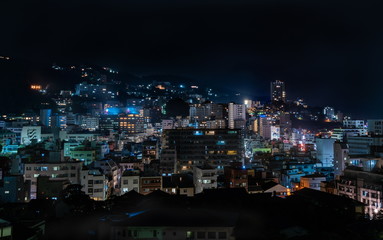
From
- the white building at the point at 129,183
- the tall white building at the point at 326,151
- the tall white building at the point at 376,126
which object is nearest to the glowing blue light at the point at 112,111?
the tall white building at the point at 326,151

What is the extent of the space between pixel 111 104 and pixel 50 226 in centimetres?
6984

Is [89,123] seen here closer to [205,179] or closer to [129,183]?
[129,183]

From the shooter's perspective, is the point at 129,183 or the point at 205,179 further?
the point at 205,179

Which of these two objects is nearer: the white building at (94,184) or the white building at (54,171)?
the white building at (94,184)

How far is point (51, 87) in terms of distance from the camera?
80.5m

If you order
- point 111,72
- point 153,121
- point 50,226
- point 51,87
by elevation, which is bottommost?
point 50,226

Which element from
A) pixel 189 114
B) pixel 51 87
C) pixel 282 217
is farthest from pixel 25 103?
pixel 282 217

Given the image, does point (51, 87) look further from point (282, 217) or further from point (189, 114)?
point (282, 217)

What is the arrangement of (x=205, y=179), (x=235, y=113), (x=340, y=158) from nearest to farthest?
(x=205, y=179), (x=340, y=158), (x=235, y=113)

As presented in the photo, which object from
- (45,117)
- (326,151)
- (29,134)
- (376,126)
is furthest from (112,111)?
(376,126)

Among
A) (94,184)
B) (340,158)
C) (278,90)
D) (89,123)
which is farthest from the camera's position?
(278,90)

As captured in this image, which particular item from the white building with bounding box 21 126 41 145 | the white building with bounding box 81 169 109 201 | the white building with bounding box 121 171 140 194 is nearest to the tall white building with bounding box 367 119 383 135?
the white building with bounding box 121 171 140 194

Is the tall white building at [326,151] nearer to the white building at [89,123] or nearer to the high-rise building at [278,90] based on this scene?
the white building at [89,123]

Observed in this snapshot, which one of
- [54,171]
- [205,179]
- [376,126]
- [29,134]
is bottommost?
[205,179]
